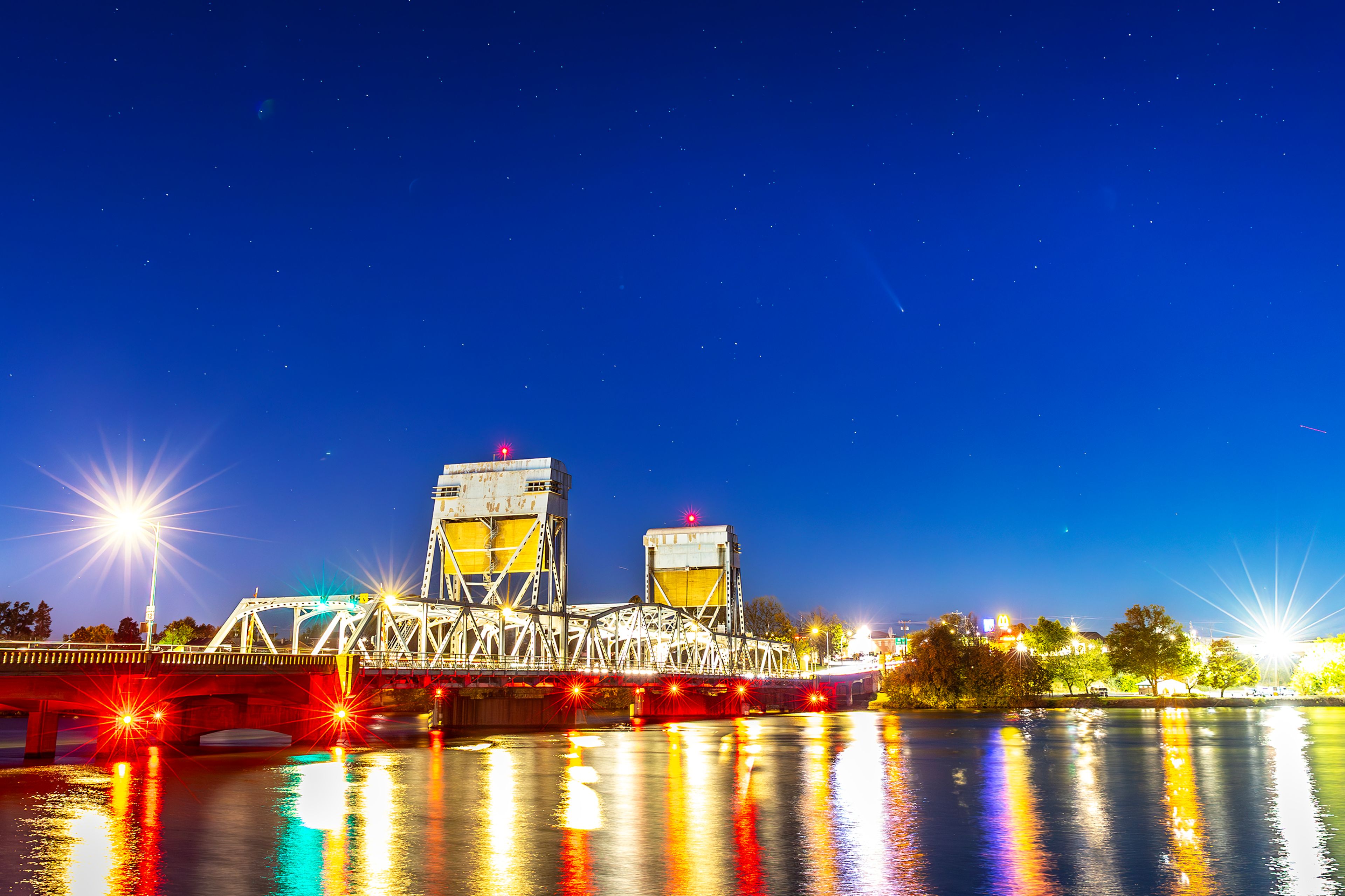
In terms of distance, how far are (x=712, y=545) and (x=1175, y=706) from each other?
69.7 meters

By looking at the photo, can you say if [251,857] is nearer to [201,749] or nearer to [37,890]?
[37,890]

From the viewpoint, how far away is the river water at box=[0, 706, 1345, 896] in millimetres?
23312

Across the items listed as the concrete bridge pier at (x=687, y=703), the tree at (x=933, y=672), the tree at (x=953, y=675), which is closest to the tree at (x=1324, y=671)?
the tree at (x=953, y=675)

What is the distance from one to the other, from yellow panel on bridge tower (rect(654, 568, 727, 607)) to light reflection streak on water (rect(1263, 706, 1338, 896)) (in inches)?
3130

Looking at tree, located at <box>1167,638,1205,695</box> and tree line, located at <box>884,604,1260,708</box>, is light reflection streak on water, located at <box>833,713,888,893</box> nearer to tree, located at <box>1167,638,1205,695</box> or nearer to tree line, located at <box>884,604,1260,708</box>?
tree line, located at <box>884,604,1260,708</box>

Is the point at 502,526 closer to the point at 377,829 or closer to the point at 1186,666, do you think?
the point at 377,829

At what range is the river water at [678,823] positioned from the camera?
76.5 ft

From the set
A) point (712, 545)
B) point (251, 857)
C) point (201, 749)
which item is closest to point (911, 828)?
point (251, 857)

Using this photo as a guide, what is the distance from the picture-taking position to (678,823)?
1260 inches

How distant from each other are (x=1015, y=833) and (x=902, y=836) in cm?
357

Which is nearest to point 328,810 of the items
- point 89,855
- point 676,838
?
point 89,855

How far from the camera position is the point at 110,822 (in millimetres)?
31859

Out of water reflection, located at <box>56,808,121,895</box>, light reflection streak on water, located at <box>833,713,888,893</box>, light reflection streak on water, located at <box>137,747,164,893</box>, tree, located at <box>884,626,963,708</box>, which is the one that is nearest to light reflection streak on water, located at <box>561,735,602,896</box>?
light reflection streak on water, located at <box>833,713,888,893</box>

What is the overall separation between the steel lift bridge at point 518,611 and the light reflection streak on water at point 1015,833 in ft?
142
